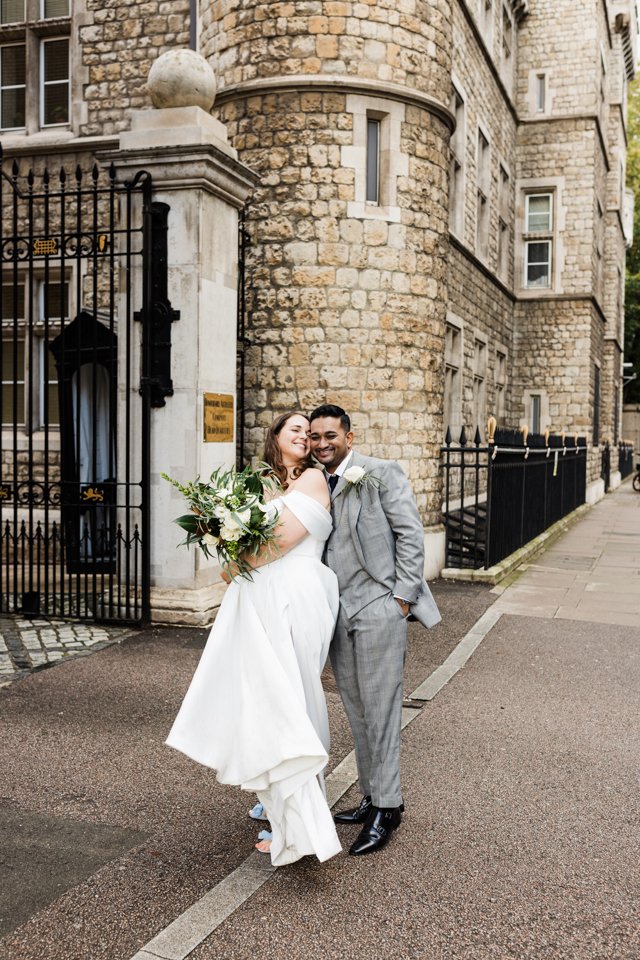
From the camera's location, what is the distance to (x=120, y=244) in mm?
8547

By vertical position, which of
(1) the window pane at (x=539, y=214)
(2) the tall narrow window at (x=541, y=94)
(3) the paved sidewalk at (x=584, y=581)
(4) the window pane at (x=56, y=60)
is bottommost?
(3) the paved sidewalk at (x=584, y=581)

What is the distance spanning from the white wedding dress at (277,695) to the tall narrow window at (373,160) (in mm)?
7725

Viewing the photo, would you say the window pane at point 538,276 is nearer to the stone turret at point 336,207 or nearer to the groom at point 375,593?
the stone turret at point 336,207

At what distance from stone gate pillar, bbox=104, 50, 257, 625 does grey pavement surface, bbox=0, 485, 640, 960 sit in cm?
116

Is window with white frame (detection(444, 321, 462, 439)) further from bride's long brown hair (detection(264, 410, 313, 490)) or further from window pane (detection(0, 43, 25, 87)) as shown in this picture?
bride's long brown hair (detection(264, 410, 313, 490))

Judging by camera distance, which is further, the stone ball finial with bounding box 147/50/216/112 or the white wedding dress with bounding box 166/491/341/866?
the stone ball finial with bounding box 147/50/216/112

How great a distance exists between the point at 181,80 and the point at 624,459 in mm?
36874

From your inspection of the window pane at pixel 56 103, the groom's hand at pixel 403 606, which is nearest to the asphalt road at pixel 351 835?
the groom's hand at pixel 403 606

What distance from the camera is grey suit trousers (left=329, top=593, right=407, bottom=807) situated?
395cm

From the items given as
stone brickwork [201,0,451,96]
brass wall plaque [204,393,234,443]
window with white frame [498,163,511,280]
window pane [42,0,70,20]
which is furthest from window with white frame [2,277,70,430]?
window with white frame [498,163,511,280]

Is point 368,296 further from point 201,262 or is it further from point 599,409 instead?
point 599,409

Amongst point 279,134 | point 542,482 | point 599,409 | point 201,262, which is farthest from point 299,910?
point 599,409

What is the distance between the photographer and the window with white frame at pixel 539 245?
954 inches

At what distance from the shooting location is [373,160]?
10852 millimetres
